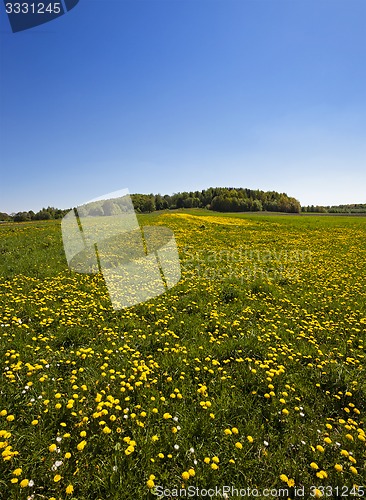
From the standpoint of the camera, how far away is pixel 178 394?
12.2ft

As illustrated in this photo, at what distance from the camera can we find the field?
9.08 feet

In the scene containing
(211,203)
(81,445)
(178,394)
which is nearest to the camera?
(81,445)

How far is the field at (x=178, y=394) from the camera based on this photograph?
2.77m

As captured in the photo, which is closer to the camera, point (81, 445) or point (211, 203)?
point (81, 445)

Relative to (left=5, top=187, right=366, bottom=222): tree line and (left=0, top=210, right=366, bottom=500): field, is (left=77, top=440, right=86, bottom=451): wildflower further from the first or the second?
(left=5, top=187, right=366, bottom=222): tree line

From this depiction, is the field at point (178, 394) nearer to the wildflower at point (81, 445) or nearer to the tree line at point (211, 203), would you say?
the wildflower at point (81, 445)

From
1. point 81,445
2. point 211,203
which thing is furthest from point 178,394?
point 211,203

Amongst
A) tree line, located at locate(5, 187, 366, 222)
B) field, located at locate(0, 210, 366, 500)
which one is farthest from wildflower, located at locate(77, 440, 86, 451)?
tree line, located at locate(5, 187, 366, 222)

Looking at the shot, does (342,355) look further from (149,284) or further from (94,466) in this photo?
(149,284)

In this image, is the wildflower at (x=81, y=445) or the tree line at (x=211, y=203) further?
the tree line at (x=211, y=203)

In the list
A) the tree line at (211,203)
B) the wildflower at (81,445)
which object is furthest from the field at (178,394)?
the tree line at (211,203)

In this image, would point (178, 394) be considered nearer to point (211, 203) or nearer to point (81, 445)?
point (81, 445)

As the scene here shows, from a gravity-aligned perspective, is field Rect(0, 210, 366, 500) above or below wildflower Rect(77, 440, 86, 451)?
below

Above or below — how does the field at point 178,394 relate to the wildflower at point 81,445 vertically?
below
